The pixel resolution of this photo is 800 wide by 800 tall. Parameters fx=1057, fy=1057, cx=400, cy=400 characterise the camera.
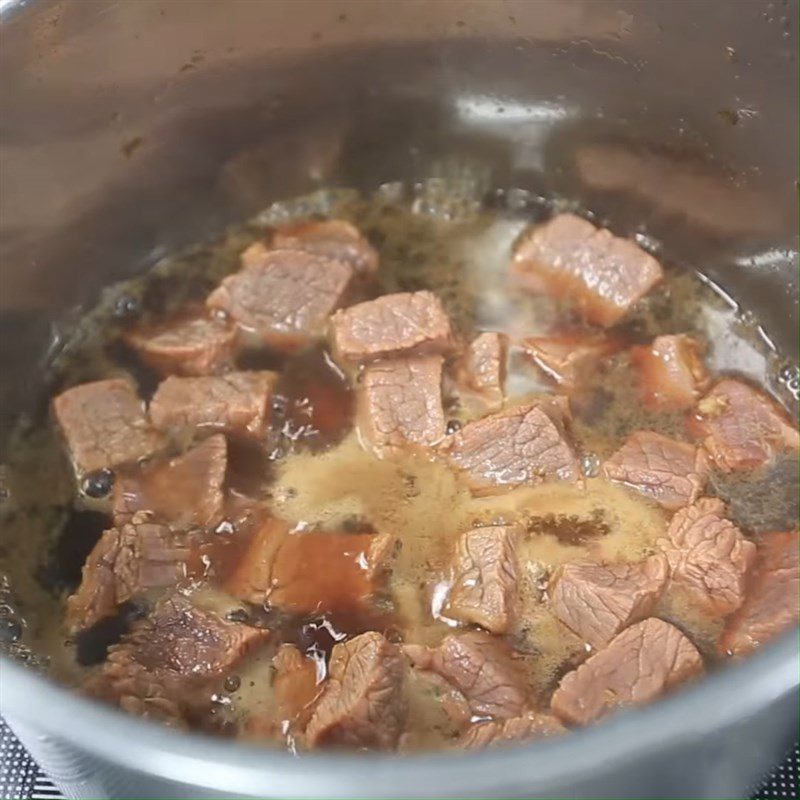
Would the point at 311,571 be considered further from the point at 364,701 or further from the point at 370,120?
the point at 370,120

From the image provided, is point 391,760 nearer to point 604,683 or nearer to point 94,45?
point 604,683

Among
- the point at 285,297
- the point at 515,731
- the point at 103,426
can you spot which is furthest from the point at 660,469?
the point at 103,426

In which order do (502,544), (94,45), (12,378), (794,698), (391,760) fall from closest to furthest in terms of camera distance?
(391,760) → (794,698) → (502,544) → (94,45) → (12,378)

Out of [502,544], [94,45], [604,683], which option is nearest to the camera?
[604,683]

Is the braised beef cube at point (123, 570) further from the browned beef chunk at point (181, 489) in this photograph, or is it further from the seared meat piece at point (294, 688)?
the seared meat piece at point (294, 688)

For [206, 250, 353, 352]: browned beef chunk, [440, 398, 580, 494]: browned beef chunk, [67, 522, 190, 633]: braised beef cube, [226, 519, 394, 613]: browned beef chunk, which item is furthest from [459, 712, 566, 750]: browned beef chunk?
[206, 250, 353, 352]: browned beef chunk

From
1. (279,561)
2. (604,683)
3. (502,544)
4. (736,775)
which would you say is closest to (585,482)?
(502,544)
